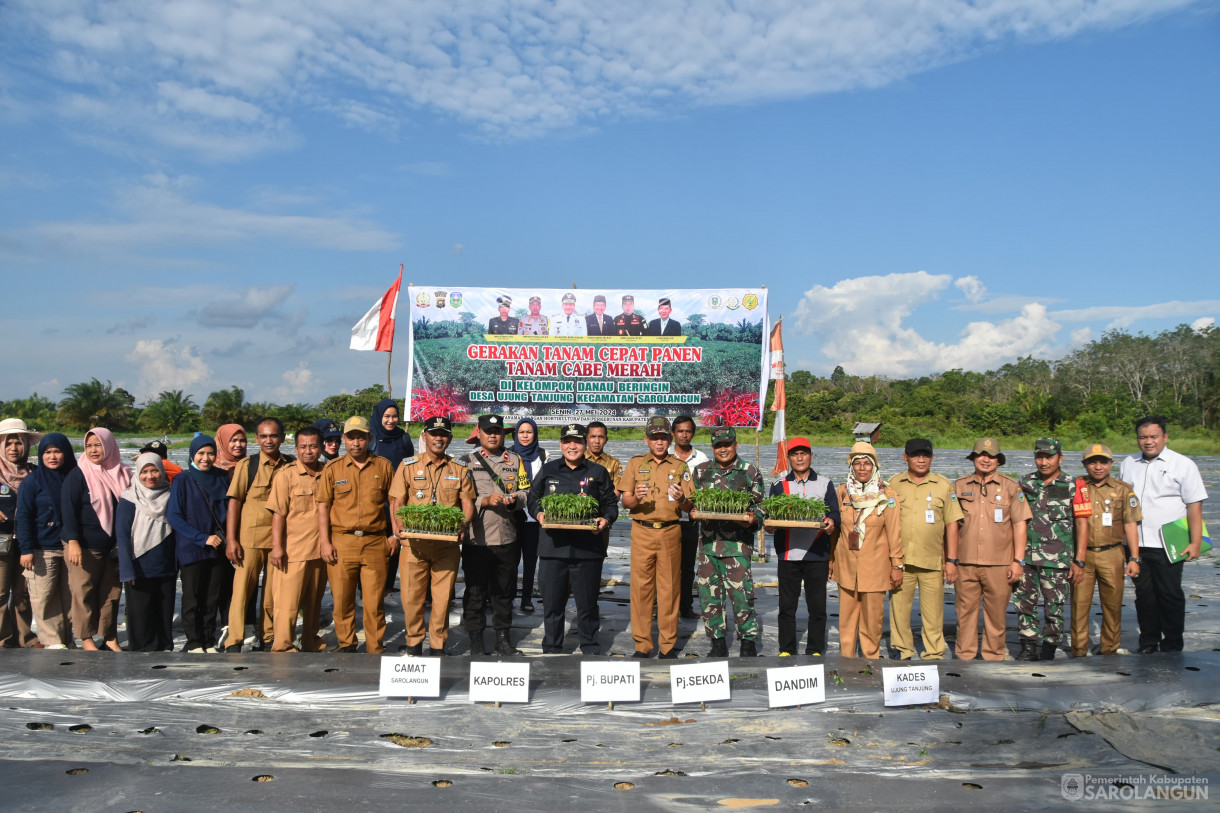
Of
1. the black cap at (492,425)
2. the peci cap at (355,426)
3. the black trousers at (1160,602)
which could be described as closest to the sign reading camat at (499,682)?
the black cap at (492,425)

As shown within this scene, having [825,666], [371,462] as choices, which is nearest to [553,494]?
[371,462]

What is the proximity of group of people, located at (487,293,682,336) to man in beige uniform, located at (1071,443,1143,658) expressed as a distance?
5276 mm

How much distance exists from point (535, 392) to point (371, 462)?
4.43m

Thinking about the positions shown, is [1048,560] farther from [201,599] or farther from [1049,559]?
[201,599]

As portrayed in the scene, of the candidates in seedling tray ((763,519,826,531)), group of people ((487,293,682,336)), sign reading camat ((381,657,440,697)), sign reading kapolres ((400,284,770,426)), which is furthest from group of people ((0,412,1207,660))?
group of people ((487,293,682,336))

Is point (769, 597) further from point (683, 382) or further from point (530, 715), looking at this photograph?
point (530, 715)

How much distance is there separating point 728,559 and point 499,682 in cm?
200

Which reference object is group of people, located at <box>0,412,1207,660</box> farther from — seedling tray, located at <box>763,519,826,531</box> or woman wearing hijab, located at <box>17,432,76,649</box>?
seedling tray, located at <box>763,519,826,531</box>

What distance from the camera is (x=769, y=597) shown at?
7.62 meters

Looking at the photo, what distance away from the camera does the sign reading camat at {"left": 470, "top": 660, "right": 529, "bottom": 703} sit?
4145 millimetres

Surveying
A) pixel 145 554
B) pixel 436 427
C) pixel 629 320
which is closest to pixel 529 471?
pixel 436 427

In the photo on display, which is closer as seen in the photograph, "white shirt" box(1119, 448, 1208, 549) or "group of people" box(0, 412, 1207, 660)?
"group of people" box(0, 412, 1207, 660)

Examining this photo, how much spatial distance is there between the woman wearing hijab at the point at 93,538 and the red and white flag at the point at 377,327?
423cm

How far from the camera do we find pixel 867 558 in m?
5.31
